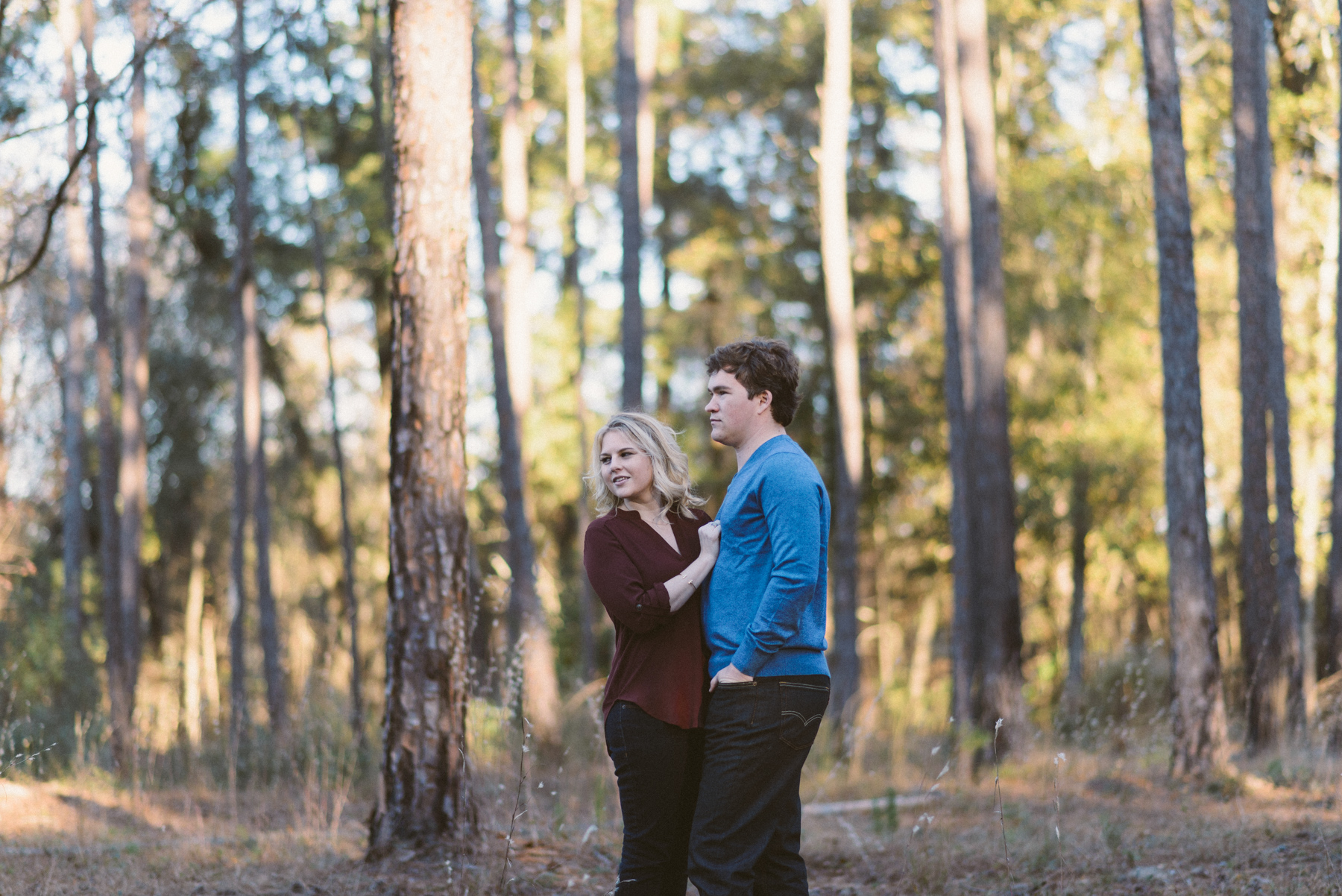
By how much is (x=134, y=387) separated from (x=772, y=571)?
43.5 feet

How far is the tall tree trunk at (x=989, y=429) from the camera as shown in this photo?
11.1 meters

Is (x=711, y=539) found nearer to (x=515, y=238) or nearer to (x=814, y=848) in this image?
(x=814, y=848)

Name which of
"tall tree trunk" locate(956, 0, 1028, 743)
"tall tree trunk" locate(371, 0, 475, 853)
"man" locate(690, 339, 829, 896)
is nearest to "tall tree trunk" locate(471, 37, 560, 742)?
"tall tree trunk" locate(956, 0, 1028, 743)

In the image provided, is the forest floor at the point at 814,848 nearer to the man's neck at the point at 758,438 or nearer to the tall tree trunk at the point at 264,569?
the man's neck at the point at 758,438

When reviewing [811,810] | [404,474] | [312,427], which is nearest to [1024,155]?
[312,427]

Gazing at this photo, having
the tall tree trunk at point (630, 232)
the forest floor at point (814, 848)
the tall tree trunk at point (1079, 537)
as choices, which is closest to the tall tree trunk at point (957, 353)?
the forest floor at point (814, 848)

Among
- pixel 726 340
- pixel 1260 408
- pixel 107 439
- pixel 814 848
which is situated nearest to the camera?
pixel 814 848

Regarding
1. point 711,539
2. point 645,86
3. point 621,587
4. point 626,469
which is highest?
point 645,86

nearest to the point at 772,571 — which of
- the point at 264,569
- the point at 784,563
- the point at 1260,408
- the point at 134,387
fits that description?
the point at 784,563

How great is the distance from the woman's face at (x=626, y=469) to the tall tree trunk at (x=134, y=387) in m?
11.4

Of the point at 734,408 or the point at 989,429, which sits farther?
the point at 989,429

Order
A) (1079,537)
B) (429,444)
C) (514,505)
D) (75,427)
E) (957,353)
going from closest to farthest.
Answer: (429,444), (514,505), (957,353), (75,427), (1079,537)

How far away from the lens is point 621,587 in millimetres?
3678

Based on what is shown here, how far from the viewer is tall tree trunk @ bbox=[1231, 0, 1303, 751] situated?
10867 mm
